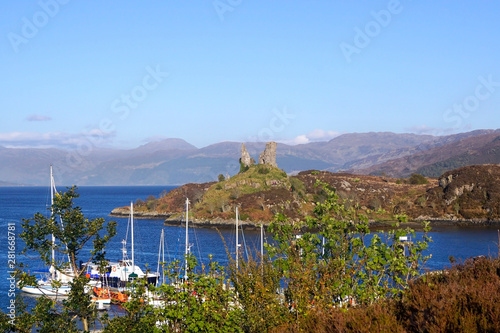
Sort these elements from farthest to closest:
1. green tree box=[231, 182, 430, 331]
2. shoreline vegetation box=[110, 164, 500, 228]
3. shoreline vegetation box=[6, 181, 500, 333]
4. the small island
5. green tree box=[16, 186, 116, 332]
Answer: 1. the small island
2. shoreline vegetation box=[110, 164, 500, 228]
3. green tree box=[16, 186, 116, 332]
4. green tree box=[231, 182, 430, 331]
5. shoreline vegetation box=[6, 181, 500, 333]

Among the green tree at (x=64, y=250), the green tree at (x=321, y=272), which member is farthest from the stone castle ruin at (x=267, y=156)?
the green tree at (x=321, y=272)

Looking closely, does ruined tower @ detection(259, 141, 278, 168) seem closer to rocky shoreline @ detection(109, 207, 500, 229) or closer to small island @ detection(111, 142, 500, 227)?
small island @ detection(111, 142, 500, 227)

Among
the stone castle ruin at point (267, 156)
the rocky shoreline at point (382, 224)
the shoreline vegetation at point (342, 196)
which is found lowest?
the rocky shoreline at point (382, 224)

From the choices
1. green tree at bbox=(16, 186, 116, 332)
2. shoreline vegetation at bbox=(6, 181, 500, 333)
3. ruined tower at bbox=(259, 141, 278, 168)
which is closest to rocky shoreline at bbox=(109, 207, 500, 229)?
ruined tower at bbox=(259, 141, 278, 168)

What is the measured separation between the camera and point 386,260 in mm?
9508

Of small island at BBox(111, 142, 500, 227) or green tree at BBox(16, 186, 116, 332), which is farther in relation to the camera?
small island at BBox(111, 142, 500, 227)

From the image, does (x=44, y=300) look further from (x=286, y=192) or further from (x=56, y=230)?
(x=286, y=192)

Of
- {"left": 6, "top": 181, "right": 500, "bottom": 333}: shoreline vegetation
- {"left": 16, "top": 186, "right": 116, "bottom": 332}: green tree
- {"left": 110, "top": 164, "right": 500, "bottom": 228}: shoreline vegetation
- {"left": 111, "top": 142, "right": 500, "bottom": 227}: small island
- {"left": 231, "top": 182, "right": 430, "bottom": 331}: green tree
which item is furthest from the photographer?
{"left": 111, "top": 142, "right": 500, "bottom": 227}: small island

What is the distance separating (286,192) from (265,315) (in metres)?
95.6

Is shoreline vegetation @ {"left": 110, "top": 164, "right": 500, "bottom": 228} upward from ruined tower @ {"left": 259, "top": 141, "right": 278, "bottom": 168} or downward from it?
downward

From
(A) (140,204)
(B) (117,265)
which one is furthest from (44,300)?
(A) (140,204)

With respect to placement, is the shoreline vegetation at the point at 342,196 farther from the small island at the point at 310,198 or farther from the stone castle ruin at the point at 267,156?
the stone castle ruin at the point at 267,156

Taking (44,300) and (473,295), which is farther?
(44,300)

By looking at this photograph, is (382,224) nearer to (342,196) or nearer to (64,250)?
(342,196)
